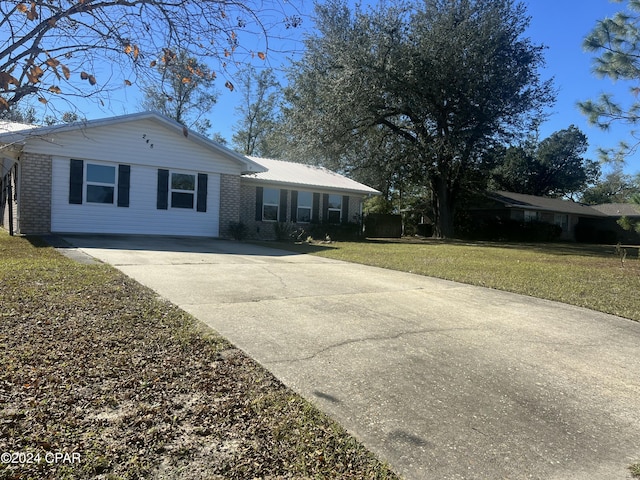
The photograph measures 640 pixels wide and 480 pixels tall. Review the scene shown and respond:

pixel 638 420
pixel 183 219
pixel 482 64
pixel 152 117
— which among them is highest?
pixel 482 64

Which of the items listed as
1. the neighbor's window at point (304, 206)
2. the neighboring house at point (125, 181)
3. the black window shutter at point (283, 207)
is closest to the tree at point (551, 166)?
the neighbor's window at point (304, 206)

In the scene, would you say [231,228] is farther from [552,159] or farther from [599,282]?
[552,159]

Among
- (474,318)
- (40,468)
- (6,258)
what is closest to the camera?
(40,468)

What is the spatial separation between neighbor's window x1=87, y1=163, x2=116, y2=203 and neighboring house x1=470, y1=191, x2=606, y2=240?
2628cm

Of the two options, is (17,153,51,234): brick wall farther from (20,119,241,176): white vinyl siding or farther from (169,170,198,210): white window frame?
(169,170,198,210): white window frame

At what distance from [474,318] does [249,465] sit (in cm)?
397

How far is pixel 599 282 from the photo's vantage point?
8.92 metres

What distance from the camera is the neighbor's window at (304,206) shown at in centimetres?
2016

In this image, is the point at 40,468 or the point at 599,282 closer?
the point at 40,468

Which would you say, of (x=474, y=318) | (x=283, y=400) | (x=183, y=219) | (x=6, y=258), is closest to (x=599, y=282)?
(x=474, y=318)

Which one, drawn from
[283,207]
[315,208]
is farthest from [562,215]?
[283,207]

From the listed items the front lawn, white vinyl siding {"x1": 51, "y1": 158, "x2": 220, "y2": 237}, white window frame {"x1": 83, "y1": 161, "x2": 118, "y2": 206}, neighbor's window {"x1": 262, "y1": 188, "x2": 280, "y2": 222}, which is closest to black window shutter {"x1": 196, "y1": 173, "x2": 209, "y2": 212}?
white vinyl siding {"x1": 51, "y1": 158, "x2": 220, "y2": 237}

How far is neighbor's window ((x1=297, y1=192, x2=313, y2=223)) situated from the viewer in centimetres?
2016

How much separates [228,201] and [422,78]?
1096 cm
